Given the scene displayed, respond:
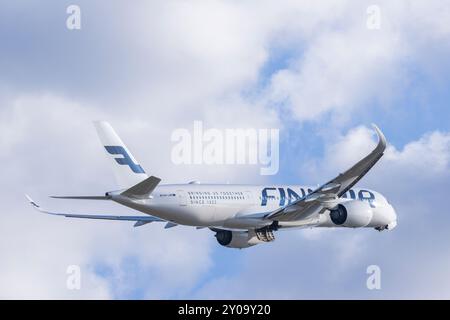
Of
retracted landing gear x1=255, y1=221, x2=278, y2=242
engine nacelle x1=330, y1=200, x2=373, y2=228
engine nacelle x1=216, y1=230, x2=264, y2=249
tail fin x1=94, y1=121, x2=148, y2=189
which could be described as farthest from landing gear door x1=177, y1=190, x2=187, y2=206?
engine nacelle x1=330, y1=200, x2=373, y2=228

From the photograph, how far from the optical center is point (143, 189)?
77375 millimetres

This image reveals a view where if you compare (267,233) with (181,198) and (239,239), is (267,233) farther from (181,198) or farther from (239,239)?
(181,198)

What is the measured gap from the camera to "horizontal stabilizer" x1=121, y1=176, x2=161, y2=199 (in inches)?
2988

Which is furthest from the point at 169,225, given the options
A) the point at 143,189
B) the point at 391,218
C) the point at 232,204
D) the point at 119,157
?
the point at 391,218

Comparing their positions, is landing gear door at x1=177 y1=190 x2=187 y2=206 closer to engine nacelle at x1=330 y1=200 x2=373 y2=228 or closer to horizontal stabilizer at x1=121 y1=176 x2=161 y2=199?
horizontal stabilizer at x1=121 y1=176 x2=161 y2=199

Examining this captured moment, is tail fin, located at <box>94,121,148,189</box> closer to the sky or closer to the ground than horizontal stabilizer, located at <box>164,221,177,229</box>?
closer to the sky

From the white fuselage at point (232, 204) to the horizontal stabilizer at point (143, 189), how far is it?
0.51m

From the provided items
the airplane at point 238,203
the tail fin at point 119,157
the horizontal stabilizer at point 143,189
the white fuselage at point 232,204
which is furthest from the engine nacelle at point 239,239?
the horizontal stabilizer at point 143,189

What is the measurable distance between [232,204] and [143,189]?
843 cm

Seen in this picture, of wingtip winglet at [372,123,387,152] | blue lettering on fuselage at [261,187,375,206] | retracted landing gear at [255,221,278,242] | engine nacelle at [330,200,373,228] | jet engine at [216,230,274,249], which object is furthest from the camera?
jet engine at [216,230,274,249]

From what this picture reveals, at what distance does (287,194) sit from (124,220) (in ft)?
40.0

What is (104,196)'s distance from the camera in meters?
78.0

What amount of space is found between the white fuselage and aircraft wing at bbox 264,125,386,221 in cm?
82
